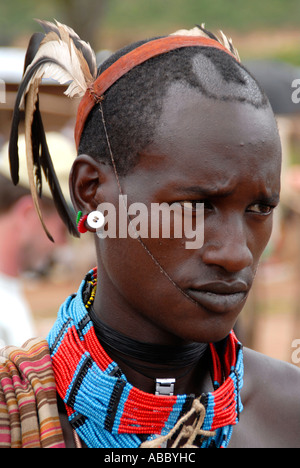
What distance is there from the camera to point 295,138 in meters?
19.5

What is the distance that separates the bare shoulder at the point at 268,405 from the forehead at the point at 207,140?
2.93ft

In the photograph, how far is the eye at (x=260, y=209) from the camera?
2092 millimetres

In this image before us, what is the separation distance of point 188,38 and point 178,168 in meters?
0.52

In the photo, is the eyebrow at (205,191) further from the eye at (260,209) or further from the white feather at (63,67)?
the white feather at (63,67)

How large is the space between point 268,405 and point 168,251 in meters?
0.83

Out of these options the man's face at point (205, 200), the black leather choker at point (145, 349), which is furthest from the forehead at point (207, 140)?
the black leather choker at point (145, 349)

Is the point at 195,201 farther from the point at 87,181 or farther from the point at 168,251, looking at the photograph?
the point at 87,181

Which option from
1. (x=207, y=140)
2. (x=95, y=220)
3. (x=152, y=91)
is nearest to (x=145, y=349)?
(x=95, y=220)

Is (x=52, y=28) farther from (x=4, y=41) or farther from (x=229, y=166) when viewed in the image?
(x=4, y=41)

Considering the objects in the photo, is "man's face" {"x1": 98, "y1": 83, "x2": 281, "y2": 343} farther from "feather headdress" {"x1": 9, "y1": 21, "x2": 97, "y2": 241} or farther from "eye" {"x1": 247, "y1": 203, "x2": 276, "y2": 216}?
"feather headdress" {"x1": 9, "y1": 21, "x2": 97, "y2": 241}

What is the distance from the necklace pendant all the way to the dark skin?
0.05m

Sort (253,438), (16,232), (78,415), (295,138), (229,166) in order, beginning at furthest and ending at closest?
(295,138) → (16,232) → (253,438) → (78,415) → (229,166)

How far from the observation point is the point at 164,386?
225cm

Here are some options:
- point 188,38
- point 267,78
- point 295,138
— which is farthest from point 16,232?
point 295,138
